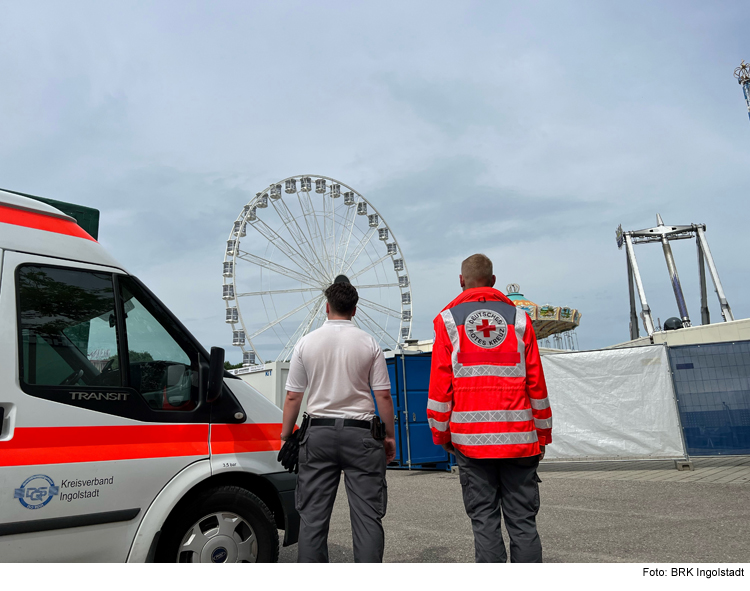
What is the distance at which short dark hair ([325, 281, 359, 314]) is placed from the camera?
125 inches

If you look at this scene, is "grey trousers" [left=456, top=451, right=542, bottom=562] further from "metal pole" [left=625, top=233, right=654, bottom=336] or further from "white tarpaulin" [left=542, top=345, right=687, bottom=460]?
"metal pole" [left=625, top=233, right=654, bottom=336]

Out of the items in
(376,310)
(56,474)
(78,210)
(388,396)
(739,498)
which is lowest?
(739,498)

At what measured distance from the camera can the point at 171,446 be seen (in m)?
2.95

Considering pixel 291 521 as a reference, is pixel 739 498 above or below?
below

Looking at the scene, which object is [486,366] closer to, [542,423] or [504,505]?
[542,423]

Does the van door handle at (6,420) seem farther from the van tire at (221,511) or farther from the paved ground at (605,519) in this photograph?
the paved ground at (605,519)

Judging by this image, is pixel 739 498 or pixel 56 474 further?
pixel 739 498

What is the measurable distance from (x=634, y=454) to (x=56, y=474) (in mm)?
8322

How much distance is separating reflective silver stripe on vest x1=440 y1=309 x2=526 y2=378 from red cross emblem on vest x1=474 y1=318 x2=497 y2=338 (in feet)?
0.35

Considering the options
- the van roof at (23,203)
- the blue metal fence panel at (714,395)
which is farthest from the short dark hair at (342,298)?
the blue metal fence panel at (714,395)
